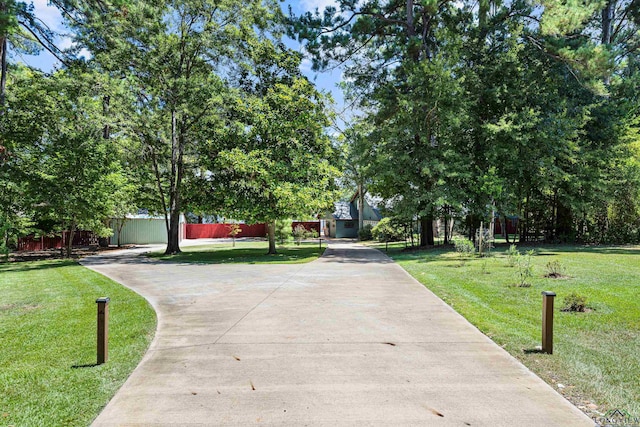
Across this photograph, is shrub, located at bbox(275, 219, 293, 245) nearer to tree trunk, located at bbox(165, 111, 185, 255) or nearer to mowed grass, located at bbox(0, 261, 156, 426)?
tree trunk, located at bbox(165, 111, 185, 255)

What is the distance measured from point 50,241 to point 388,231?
83.7 feet

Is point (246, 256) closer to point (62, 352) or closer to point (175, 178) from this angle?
point (175, 178)

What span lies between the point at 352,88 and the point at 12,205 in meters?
19.5

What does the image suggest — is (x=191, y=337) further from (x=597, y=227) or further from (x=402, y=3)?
(x=597, y=227)

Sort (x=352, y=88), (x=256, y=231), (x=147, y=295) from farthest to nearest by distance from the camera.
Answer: (x=256, y=231), (x=352, y=88), (x=147, y=295)

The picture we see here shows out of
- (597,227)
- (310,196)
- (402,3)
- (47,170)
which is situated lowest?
(597,227)

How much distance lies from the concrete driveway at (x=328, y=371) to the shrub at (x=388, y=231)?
2376cm

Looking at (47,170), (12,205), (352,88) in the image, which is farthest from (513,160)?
(12,205)

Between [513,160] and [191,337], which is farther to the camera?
[513,160]

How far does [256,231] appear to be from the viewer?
49.7m

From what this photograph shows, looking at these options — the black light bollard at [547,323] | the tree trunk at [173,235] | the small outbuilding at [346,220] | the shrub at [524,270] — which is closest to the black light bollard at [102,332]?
the black light bollard at [547,323]

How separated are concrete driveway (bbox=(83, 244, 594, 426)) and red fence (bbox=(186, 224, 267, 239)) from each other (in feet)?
136

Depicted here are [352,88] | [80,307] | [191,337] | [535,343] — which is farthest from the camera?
[352,88]

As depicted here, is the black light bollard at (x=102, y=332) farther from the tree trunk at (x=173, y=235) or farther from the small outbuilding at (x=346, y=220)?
the small outbuilding at (x=346, y=220)
